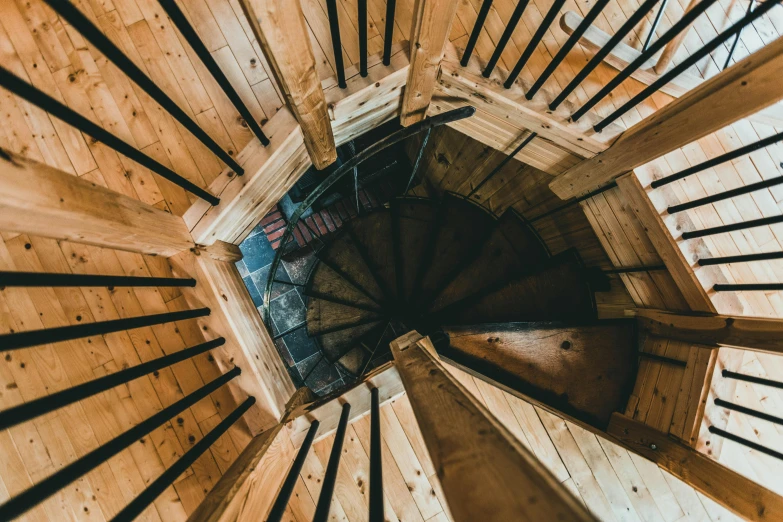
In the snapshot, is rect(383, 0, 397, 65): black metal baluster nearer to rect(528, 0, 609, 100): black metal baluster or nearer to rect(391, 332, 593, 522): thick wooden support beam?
rect(528, 0, 609, 100): black metal baluster

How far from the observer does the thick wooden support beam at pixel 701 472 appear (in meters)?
1.69

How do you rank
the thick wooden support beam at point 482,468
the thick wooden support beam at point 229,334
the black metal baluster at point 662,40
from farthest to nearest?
the thick wooden support beam at point 229,334 < the black metal baluster at point 662,40 < the thick wooden support beam at point 482,468

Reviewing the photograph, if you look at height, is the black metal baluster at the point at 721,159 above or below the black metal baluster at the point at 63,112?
below

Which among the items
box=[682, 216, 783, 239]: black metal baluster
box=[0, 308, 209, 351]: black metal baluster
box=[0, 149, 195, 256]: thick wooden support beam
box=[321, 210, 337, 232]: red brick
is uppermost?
box=[321, 210, 337, 232]: red brick

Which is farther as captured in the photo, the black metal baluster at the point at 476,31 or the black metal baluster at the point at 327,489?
the black metal baluster at the point at 476,31

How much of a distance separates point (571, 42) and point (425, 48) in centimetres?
59

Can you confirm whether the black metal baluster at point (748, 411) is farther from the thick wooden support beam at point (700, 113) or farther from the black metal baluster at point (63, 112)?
the black metal baluster at point (63, 112)

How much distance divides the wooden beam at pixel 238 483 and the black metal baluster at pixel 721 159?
7.48 feet

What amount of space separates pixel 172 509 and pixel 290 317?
10.2 feet

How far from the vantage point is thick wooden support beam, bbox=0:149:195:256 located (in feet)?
3.41

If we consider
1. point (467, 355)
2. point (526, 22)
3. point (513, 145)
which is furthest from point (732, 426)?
point (526, 22)

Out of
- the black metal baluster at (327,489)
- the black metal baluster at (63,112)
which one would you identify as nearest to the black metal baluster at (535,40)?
the black metal baluster at (63,112)

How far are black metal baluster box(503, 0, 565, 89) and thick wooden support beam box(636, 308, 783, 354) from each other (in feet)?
5.11

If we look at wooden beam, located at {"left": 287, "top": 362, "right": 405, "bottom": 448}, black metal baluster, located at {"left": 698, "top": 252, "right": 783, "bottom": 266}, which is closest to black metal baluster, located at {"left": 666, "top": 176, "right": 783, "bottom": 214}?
black metal baluster, located at {"left": 698, "top": 252, "right": 783, "bottom": 266}
